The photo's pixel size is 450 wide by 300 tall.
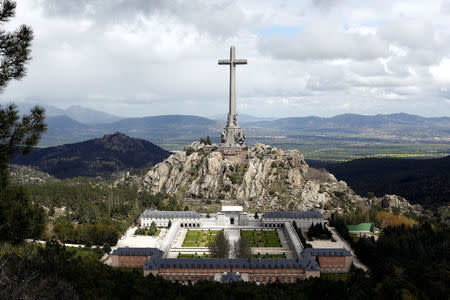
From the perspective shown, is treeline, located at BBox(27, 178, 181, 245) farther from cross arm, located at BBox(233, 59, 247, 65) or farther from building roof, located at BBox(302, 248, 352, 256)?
cross arm, located at BBox(233, 59, 247, 65)

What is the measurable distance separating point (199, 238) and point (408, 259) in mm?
36820

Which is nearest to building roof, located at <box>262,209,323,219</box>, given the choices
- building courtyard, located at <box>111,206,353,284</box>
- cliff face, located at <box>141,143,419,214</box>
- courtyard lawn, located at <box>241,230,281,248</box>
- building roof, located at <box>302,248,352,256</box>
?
building courtyard, located at <box>111,206,353,284</box>

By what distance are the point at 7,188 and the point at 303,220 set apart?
71336 mm

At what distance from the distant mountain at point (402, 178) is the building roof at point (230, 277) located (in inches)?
3180

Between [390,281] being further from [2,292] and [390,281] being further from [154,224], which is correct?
[154,224]

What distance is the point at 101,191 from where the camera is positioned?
105438 millimetres

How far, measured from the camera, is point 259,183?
102812 millimetres

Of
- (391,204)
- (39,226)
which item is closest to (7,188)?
(39,226)

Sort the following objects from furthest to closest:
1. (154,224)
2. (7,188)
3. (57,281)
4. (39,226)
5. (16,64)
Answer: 1. (154,224)
2. (57,281)
3. (39,226)
4. (7,188)
5. (16,64)

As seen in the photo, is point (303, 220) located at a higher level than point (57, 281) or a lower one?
lower

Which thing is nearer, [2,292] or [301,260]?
[2,292]

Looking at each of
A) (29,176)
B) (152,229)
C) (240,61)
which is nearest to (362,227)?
(152,229)

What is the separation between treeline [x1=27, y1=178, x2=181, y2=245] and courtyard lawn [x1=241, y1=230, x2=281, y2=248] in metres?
20.9

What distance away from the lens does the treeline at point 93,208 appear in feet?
242
